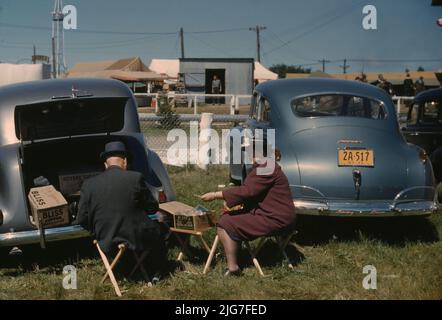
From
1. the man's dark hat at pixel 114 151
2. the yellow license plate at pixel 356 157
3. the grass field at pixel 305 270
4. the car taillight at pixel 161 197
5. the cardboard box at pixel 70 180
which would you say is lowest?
the grass field at pixel 305 270

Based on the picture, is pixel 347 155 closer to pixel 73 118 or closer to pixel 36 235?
pixel 73 118

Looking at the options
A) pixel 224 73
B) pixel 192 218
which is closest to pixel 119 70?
pixel 224 73

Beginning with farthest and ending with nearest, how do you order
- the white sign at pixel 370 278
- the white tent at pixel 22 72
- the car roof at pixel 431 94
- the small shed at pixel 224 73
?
the small shed at pixel 224 73
the white tent at pixel 22 72
the car roof at pixel 431 94
the white sign at pixel 370 278

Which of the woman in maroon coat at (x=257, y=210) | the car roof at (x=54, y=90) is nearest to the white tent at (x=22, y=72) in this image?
the car roof at (x=54, y=90)

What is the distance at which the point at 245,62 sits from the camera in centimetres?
3262

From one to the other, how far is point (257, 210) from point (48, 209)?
1976 mm

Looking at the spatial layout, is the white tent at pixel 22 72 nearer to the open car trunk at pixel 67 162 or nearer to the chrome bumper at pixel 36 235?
the open car trunk at pixel 67 162

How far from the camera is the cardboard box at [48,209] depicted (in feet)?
17.5

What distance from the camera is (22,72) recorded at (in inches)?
787

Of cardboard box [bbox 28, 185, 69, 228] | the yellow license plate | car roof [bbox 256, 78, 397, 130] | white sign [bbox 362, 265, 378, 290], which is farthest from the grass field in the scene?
car roof [bbox 256, 78, 397, 130]

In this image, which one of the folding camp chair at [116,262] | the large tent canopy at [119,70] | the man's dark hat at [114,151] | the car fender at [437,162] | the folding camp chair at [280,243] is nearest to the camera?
the folding camp chair at [116,262]

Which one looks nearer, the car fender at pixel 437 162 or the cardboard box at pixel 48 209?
the cardboard box at pixel 48 209

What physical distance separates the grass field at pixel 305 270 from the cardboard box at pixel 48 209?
553 mm

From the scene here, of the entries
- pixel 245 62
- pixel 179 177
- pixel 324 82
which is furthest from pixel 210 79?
pixel 324 82
